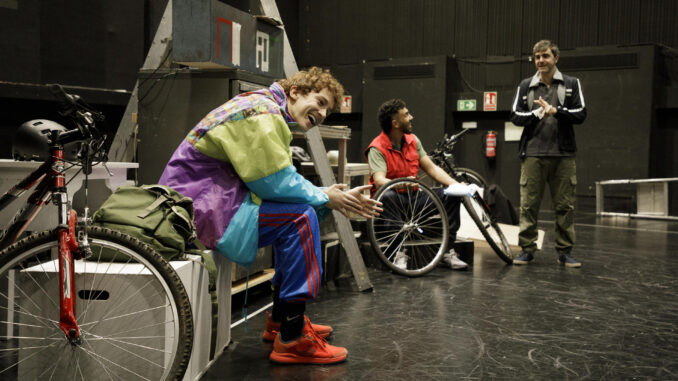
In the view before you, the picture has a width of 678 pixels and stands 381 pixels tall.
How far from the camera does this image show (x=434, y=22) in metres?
9.13

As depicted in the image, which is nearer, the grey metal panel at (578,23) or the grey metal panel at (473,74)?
the grey metal panel at (578,23)

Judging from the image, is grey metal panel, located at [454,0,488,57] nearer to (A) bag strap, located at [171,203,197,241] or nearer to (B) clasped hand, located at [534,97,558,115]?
(B) clasped hand, located at [534,97,558,115]

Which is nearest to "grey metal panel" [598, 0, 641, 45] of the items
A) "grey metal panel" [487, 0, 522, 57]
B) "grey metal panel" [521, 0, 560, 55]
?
"grey metal panel" [521, 0, 560, 55]

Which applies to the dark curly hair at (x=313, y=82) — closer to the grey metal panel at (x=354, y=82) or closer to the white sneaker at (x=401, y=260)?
the white sneaker at (x=401, y=260)

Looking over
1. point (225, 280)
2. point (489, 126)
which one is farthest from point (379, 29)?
point (225, 280)

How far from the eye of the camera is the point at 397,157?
3.96 meters

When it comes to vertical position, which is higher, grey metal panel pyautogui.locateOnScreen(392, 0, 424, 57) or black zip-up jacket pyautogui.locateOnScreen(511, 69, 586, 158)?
grey metal panel pyautogui.locateOnScreen(392, 0, 424, 57)

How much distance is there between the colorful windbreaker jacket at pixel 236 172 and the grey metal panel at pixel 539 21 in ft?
24.4

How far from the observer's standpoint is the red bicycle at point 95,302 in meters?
1.54

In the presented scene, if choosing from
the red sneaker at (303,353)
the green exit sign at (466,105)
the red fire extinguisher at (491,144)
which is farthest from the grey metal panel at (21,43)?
the red fire extinguisher at (491,144)

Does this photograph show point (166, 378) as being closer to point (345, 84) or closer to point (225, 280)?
point (225, 280)

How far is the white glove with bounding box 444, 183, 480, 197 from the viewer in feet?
12.4

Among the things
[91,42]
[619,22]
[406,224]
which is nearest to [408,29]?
[619,22]

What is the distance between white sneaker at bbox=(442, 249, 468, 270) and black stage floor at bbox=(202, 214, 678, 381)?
0.24ft
